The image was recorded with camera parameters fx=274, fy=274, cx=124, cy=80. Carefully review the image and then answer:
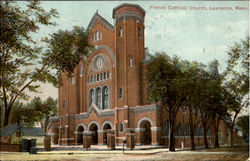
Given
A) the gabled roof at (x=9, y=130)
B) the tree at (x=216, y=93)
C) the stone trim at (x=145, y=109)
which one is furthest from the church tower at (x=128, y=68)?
the gabled roof at (x=9, y=130)

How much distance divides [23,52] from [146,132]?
1742 centimetres

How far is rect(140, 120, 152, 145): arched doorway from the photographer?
2419 cm

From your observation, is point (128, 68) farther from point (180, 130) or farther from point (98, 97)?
point (180, 130)

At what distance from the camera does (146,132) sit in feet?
82.2

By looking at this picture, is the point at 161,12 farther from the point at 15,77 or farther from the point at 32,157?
the point at 32,157

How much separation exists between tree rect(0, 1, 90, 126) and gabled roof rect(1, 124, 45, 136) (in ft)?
0.81

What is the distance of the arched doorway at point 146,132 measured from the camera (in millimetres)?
24188

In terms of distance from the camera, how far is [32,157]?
10.1 m

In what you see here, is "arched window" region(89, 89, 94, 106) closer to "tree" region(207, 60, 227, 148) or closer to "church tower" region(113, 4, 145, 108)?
"church tower" region(113, 4, 145, 108)

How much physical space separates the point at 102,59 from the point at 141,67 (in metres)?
3.64

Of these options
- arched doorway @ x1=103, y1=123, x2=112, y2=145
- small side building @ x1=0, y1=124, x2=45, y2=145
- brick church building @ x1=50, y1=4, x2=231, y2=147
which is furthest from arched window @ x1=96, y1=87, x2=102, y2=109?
small side building @ x1=0, y1=124, x2=45, y2=145

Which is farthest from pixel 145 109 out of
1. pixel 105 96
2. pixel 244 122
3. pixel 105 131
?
pixel 244 122

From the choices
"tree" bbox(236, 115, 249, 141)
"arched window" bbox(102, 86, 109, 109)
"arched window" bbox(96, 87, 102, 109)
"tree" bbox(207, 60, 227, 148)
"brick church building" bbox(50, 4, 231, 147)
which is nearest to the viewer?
"tree" bbox(207, 60, 227, 148)

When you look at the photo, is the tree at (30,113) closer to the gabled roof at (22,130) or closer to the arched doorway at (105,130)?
the gabled roof at (22,130)
